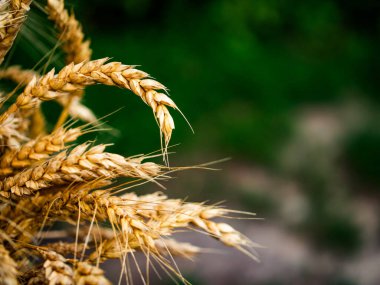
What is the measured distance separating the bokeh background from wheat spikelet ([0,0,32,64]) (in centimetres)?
164

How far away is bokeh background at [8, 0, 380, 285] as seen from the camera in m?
3.29

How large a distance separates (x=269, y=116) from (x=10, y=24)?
153 inches

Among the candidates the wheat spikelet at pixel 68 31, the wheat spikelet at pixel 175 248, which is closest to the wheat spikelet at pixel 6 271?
the wheat spikelet at pixel 175 248

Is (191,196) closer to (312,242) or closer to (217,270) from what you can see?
(217,270)

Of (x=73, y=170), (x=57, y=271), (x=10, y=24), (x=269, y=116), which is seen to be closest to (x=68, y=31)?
(x=10, y=24)

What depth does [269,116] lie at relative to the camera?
448 cm

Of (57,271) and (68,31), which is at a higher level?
(68,31)

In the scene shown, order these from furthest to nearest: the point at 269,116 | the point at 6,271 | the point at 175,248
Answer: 1. the point at 269,116
2. the point at 175,248
3. the point at 6,271

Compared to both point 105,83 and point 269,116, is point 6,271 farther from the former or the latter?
point 269,116

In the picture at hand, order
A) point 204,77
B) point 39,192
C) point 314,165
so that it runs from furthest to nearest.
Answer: point 204,77 < point 314,165 < point 39,192

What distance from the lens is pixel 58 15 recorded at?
0.99 m

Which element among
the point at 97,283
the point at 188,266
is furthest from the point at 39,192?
the point at 188,266

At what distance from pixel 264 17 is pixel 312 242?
3.45m

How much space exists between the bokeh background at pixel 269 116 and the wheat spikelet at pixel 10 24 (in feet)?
5.39
